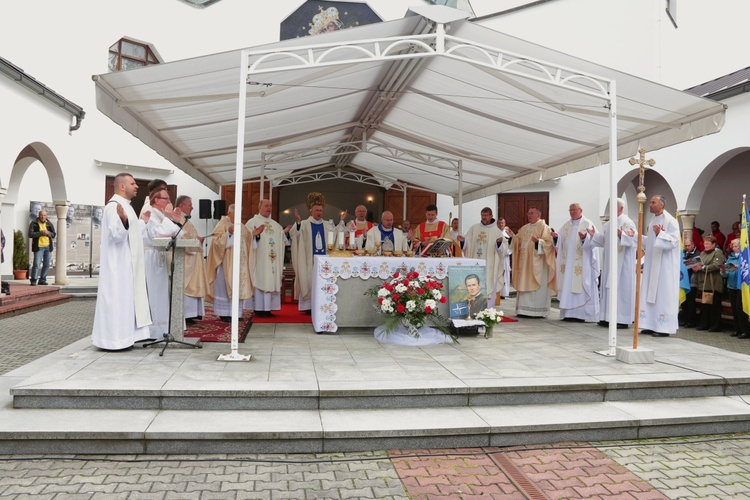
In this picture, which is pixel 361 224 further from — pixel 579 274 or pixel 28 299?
pixel 28 299

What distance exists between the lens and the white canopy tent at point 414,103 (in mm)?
5676

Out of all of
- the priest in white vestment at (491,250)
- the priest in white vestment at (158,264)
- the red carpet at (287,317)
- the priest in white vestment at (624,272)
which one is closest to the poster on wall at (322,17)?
the priest in white vestment at (491,250)

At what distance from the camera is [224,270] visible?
8297mm

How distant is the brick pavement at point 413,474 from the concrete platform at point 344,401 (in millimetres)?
120

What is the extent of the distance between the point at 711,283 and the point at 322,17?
48.2 feet

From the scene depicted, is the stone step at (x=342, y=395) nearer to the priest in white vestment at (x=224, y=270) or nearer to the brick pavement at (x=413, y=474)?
the brick pavement at (x=413, y=474)

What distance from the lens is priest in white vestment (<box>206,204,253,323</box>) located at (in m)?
8.22

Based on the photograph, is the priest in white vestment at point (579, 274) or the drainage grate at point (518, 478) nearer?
the drainage grate at point (518, 478)

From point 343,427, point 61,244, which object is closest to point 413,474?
point 343,427

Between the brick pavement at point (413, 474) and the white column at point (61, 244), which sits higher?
the white column at point (61, 244)

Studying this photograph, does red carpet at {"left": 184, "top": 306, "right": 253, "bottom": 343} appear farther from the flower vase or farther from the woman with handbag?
the woman with handbag

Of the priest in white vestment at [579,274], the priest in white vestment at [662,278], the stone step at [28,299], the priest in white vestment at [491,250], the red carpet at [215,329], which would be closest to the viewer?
the red carpet at [215,329]

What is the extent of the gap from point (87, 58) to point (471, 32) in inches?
538

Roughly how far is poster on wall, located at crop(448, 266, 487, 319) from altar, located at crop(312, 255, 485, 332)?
0.11 metres
